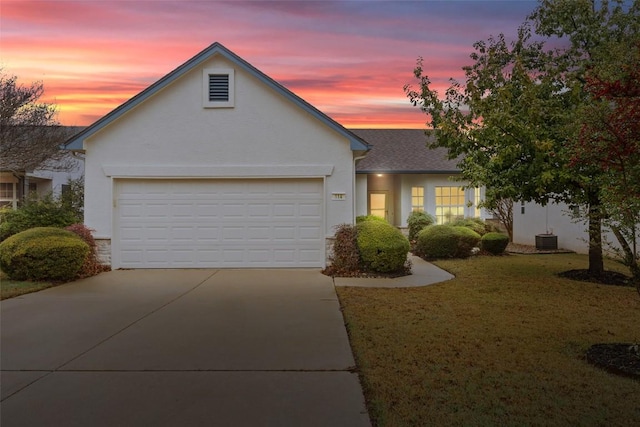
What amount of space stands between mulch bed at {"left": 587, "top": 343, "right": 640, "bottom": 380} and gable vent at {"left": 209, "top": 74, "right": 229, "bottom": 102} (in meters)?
10.7

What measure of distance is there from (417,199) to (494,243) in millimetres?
5882

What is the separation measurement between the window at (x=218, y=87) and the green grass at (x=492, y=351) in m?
6.41

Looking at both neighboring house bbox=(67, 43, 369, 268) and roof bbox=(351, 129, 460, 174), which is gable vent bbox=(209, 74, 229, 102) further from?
roof bbox=(351, 129, 460, 174)

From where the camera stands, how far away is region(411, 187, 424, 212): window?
2288 centimetres

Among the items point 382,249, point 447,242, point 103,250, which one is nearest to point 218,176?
point 103,250

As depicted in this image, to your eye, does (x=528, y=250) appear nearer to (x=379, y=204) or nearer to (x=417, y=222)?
(x=417, y=222)

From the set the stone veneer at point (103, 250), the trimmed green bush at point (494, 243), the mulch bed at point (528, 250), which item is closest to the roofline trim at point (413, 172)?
the mulch bed at point (528, 250)

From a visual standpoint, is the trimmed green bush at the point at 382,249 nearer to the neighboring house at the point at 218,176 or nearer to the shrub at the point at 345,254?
the shrub at the point at 345,254

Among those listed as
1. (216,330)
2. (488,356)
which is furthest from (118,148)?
(488,356)

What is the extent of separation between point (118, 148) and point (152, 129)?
41.6 inches

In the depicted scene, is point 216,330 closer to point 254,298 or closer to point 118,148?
point 254,298

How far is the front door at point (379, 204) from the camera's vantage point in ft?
77.0

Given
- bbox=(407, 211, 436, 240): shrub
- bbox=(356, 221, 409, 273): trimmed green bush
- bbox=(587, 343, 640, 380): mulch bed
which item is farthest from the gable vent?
bbox=(587, 343, 640, 380): mulch bed

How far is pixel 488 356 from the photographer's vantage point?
6246 mm
